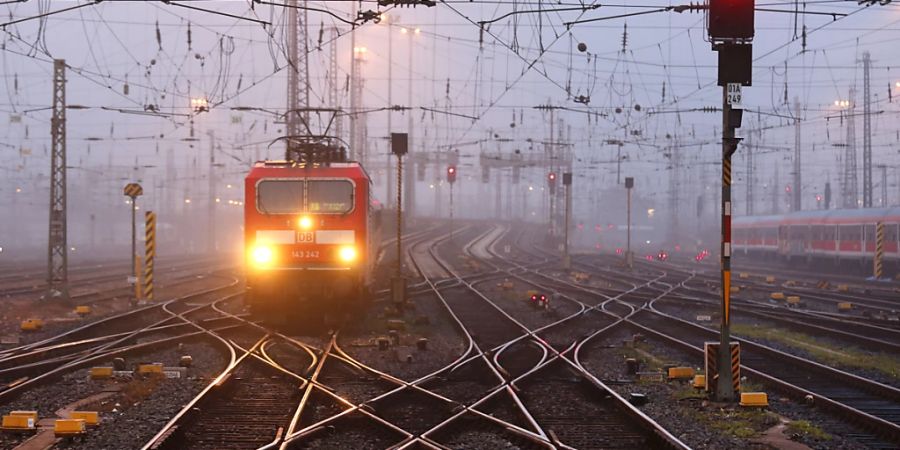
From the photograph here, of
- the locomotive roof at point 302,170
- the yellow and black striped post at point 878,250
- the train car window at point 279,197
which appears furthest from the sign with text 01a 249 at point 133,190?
the yellow and black striped post at point 878,250

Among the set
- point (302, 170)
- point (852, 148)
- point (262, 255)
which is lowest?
point (262, 255)

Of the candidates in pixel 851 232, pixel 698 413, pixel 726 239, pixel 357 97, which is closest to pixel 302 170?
pixel 726 239

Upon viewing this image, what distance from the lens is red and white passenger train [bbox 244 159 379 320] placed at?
1828 cm

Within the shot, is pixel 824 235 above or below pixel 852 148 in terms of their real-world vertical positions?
below

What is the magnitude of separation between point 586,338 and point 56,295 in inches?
640

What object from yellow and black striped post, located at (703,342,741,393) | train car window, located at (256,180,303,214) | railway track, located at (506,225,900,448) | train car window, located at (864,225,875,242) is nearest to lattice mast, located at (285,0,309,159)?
train car window, located at (256,180,303,214)

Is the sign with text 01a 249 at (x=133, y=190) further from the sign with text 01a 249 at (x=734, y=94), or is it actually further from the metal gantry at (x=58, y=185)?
the sign with text 01a 249 at (x=734, y=94)

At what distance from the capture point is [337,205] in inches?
728

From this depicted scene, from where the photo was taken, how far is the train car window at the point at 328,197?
18.5 meters

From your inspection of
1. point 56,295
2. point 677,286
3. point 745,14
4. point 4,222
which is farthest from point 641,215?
point 745,14

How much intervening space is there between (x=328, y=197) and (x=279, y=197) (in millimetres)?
1021

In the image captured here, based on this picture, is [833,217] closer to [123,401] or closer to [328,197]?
[328,197]

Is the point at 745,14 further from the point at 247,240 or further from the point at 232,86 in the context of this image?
the point at 232,86

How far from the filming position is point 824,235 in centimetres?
4853
